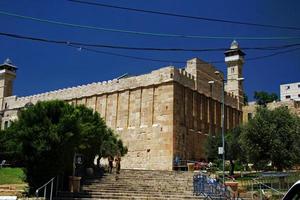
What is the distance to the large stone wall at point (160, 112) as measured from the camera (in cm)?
3744

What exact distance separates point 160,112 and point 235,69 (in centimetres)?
1564

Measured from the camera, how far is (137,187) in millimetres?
21219

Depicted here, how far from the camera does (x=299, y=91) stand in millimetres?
82500

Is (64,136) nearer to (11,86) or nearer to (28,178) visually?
(28,178)

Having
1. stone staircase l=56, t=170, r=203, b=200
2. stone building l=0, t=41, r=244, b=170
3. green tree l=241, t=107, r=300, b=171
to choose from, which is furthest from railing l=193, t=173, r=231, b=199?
stone building l=0, t=41, r=244, b=170

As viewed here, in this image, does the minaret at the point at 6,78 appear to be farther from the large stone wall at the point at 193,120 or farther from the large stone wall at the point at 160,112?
the large stone wall at the point at 193,120

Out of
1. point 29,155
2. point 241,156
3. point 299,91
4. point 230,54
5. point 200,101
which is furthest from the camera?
point 299,91

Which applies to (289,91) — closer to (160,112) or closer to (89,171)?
(160,112)

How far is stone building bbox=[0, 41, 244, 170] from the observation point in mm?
37469

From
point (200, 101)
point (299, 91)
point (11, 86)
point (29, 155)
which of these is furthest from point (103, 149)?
point (299, 91)

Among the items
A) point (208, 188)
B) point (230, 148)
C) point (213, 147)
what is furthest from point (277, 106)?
point (208, 188)

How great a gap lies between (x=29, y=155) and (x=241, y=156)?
18127mm

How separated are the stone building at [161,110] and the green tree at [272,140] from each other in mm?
7410

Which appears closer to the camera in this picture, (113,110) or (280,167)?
(280,167)
